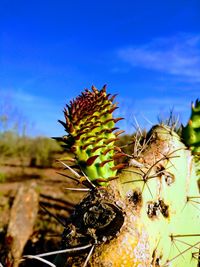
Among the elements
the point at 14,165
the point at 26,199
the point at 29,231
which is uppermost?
the point at 14,165

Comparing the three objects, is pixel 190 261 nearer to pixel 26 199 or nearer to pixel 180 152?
pixel 180 152

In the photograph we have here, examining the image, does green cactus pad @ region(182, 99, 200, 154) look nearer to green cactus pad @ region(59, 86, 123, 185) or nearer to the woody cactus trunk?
the woody cactus trunk

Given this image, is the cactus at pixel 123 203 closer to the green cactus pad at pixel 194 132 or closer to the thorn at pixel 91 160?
the thorn at pixel 91 160

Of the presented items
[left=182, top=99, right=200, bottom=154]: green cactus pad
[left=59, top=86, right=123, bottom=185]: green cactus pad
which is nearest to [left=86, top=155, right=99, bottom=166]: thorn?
[left=59, top=86, right=123, bottom=185]: green cactus pad

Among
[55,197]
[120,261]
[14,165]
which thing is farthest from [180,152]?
[14,165]

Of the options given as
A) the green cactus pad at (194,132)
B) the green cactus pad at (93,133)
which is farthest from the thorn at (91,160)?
the green cactus pad at (194,132)

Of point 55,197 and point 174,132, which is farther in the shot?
point 55,197

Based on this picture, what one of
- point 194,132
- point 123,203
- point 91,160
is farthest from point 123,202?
point 194,132

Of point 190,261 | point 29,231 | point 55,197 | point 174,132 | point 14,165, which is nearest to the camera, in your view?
point 190,261

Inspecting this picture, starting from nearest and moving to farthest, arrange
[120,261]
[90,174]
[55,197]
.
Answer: [120,261] → [90,174] → [55,197]
